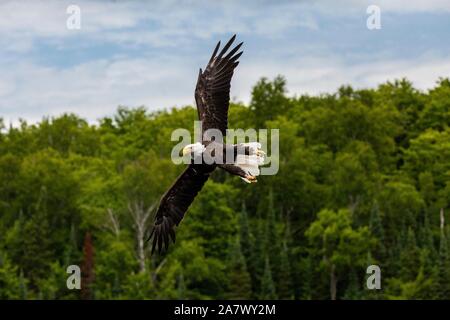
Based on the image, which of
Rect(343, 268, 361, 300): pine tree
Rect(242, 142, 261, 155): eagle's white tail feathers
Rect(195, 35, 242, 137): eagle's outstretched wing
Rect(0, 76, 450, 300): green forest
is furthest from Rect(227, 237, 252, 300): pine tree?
Rect(242, 142, 261, 155): eagle's white tail feathers

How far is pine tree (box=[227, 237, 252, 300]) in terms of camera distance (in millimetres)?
70812

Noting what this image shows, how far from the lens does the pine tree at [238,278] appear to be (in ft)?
232

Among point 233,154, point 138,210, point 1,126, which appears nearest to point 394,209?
point 138,210

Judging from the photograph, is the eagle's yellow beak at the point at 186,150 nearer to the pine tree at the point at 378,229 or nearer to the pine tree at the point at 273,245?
the pine tree at the point at 273,245

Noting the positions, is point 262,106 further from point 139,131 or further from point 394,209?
point 394,209

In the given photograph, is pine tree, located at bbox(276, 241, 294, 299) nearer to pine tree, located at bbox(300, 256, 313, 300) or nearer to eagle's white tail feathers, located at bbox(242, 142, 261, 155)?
pine tree, located at bbox(300, 256, 313, 300)

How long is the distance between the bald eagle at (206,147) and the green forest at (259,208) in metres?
45.2

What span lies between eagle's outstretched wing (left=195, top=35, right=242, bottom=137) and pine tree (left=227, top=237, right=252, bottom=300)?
161 ft

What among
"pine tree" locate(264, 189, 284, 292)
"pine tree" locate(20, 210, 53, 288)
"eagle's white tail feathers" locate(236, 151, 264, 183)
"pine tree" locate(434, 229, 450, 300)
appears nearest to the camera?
"eagle's white tail feathers" locate(236, 151, 264, 183)

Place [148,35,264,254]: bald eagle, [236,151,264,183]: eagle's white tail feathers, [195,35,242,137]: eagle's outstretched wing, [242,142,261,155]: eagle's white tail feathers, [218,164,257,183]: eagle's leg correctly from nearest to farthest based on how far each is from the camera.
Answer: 1. [218,164,257,183]: eagle's leg
2. [236,151,264,183]: eagle's white tail feathers
3. [242,142,261,155]: eagle's white tail feathers
4. [148,35,264,254]: bald eagle
5. [195,35,242,137]: eagle's outstretched wing

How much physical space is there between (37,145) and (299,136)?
20406mm

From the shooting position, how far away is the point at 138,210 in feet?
247

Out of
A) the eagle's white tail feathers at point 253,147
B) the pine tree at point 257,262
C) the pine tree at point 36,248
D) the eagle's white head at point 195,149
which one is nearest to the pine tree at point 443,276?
the pine tree at point 257,262

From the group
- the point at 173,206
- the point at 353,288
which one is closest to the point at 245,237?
the point at 353,288
